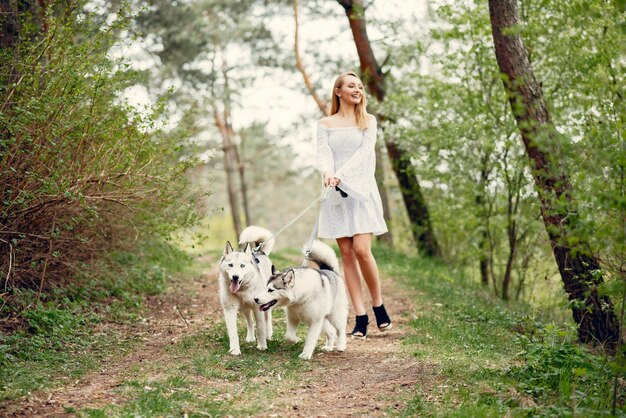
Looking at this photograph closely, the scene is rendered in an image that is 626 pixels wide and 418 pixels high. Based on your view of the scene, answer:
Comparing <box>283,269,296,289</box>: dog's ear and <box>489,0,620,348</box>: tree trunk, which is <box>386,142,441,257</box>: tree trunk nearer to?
<box>489,0,620,348</box>: tree trunk

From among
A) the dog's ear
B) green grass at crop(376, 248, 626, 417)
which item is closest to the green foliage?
the dog's ear

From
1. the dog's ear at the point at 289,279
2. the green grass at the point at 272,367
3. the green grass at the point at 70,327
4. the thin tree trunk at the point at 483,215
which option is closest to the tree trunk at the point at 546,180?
the green grass at the point at 272,367

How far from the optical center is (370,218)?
6.54 metres

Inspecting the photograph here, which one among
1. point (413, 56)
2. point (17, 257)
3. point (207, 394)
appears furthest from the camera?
point (413, 56)

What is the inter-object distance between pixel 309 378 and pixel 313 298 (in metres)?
0.77

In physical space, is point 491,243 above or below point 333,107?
below

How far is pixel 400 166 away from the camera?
13.1 metres

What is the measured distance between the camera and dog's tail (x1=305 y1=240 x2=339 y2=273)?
20.9ft

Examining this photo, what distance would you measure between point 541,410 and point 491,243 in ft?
23.3

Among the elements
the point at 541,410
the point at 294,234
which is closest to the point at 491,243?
the point at 541,410

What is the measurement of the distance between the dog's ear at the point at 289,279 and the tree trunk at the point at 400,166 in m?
7.41

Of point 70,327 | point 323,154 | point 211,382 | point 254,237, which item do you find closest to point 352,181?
point 323,154

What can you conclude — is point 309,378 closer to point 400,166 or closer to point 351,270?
point 351,270

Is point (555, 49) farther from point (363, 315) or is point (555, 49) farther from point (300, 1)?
point (300, 1)
